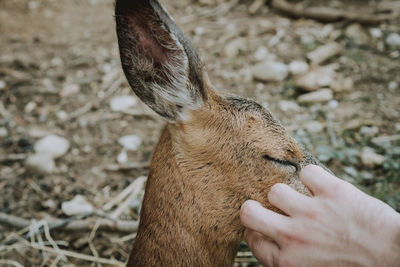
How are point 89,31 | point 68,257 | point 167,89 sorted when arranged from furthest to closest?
point 89,31 < point 68,257 < point 167,89

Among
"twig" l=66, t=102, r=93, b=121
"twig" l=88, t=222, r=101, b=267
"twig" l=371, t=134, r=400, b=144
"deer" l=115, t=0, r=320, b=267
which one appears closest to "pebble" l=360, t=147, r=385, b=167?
"twig" l=371, t=134, r=400, b=144

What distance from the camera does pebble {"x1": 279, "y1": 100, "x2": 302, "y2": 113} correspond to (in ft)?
12.0

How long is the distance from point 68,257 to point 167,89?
1745mm

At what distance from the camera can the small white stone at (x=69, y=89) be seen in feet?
14.0

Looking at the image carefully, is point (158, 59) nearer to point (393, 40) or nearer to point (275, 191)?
point (275, 191)

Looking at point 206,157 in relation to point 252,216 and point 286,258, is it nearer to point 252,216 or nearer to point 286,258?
point 252,216

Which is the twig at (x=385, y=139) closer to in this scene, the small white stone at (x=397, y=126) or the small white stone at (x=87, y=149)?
the small white stone at (x=397, y=126)

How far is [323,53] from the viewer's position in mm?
4262

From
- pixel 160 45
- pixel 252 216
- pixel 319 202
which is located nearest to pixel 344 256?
pixel 319 202

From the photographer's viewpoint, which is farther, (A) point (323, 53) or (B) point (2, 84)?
(B) point (2, 84)

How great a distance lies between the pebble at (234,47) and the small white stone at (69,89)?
1.91 meters

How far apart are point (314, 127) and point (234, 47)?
180 cm

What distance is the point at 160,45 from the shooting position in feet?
5.64

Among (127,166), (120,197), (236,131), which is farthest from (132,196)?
(236,131)
